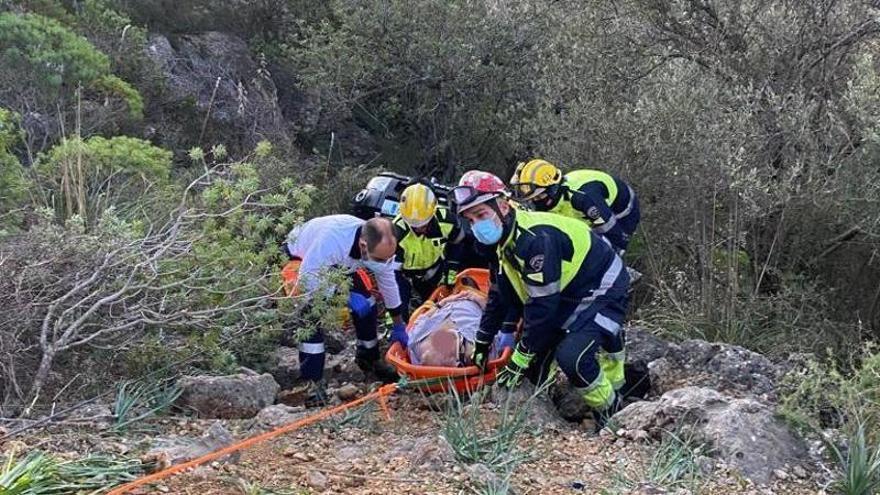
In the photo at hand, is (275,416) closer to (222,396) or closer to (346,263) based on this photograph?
(222,396)

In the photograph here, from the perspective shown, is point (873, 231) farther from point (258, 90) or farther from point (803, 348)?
point (258, 90)

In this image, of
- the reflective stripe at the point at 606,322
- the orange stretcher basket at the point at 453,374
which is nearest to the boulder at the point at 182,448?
the orange stretcher basket at the point at 453,374

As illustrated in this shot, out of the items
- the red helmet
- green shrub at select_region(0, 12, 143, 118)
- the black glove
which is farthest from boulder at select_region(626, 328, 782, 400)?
green shrub at select_region(0, 12, 143, 118)

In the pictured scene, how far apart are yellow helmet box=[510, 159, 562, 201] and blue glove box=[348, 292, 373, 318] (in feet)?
4.66

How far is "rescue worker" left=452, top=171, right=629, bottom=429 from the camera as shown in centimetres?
559

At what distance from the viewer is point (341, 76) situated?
12547mm

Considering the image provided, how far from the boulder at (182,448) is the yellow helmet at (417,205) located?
229 centimetres

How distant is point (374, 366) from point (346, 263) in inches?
45.2

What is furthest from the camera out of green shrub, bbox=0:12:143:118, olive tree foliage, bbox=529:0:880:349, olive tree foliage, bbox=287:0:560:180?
olive tree foliage, bbox=287:0:560:180

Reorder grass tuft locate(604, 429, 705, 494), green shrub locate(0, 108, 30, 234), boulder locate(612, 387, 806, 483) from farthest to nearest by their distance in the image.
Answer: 1. green shrub locate(0, 108, 30, 234)
2. boulder locate(612, 387, 806, 483)
3. grass tuft locate(604, 429, 705, 494)

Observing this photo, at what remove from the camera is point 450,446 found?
4691 millimetres

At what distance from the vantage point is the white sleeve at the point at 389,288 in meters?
6.56

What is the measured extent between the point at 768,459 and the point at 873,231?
12.5ft

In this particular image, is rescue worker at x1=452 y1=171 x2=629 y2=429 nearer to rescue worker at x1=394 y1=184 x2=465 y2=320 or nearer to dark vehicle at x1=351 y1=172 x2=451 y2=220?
rescue worker at x1=394 y1=184 x2=465 y2=320
